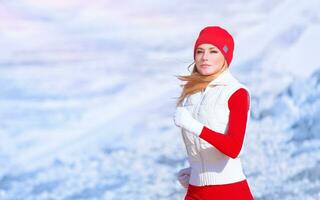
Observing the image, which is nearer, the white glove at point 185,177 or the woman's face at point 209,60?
the woman's face at point 209,60

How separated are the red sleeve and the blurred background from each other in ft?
7.22

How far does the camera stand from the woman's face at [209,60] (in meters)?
1.74

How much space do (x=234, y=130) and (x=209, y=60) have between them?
18cm

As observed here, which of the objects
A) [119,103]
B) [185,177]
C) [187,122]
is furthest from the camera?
[119,103]

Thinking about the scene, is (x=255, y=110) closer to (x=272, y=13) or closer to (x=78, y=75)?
(x=272, y=13)

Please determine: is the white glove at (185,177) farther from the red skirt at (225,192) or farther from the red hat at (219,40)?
the red hat at (219,40)

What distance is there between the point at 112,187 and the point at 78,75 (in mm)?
583

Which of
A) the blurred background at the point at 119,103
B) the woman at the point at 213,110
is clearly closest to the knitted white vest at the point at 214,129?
the woman at the point at 213,110

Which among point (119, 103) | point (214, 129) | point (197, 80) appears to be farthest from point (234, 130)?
point (119, 103)

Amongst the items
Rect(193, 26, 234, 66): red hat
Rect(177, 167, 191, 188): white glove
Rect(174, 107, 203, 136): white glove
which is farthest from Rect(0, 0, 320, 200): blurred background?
Rect(174, 107, 203, 136): white glove

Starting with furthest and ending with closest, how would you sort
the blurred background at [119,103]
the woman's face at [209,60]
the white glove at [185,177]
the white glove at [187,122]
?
1. the blurred background at [119,103]
2. the white glove at [185,177]
3. the woman's face at [209,60]
4. the white glove at [187,122]

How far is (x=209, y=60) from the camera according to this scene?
1739 mm

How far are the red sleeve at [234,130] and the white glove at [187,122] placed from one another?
0.04 feet

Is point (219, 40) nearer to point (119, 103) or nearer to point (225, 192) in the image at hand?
point (225, 192)
